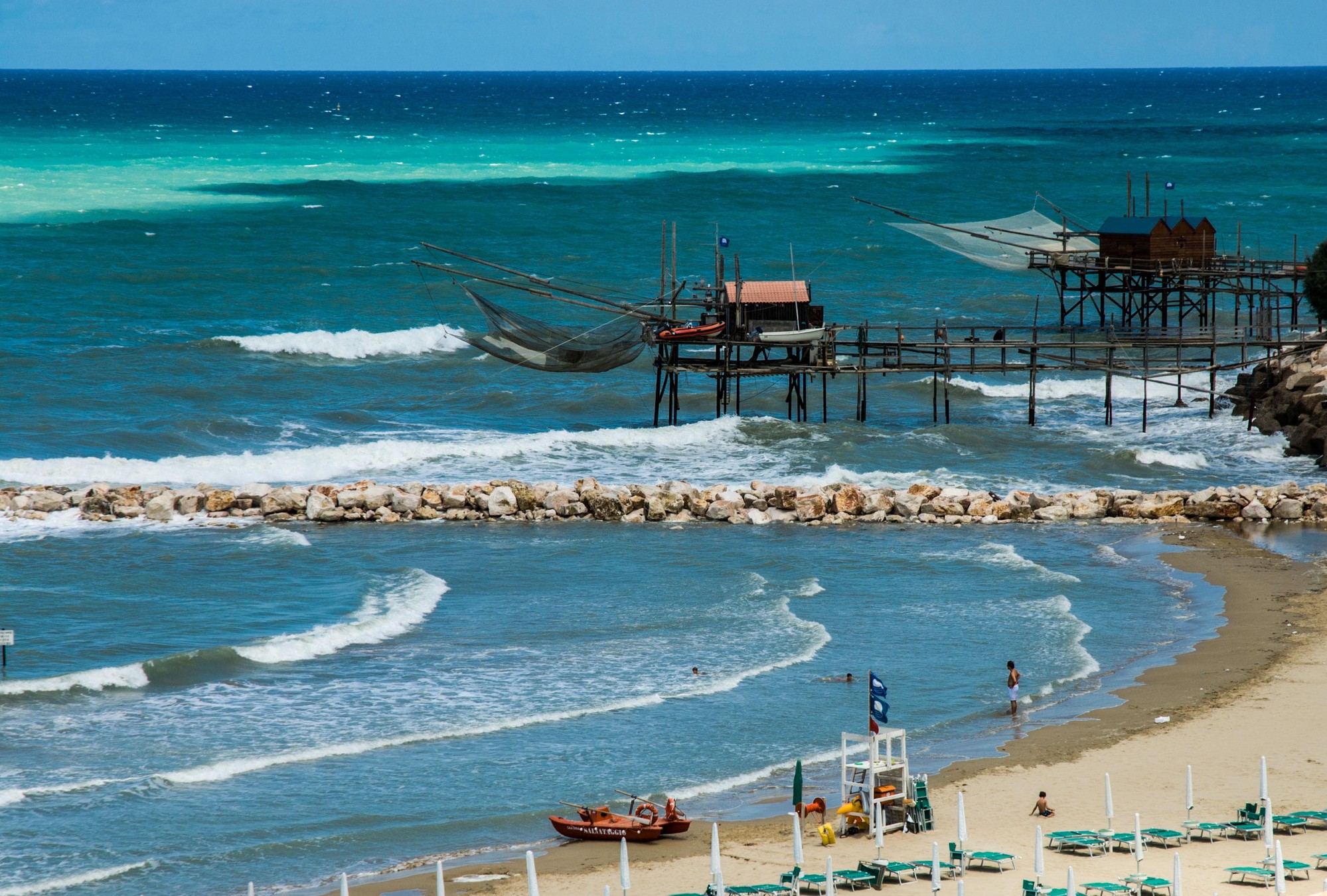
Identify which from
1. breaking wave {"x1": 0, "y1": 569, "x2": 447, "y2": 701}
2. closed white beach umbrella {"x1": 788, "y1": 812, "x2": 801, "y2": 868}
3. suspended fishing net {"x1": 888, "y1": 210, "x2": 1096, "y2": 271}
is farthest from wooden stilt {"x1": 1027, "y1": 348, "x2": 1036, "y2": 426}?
closed white beach umbrella {"x1": 788, "y1": 812, "x2": 801, "y2": 868}

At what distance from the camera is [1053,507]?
3478 centimetres

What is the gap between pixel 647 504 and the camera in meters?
35.0

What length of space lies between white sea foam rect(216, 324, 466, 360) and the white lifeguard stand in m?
38.0

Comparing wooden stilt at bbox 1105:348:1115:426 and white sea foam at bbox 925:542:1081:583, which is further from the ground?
wooden stilt at bbox 1105:348:1115:426

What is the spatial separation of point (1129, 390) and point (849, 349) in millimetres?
10998

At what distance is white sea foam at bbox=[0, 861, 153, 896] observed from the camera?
16906 millimetres

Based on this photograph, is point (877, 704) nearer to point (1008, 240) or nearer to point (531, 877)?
point (531, 877)

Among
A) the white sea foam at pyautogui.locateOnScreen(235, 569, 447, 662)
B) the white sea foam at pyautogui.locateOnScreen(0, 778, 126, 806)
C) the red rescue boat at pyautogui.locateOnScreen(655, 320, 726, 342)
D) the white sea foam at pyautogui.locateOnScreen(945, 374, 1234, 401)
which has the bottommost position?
the white sea foam at pyautogui.locateOnScreen(0, 778, 126, 806)

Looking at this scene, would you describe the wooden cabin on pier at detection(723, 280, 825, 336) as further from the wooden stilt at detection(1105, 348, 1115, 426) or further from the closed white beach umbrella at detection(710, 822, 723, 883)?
the closed white beach umbrella at detection(710, 822, 723, 883)

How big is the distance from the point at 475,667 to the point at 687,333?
1886 cm

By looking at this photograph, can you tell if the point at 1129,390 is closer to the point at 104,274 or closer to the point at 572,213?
the point at 104,274

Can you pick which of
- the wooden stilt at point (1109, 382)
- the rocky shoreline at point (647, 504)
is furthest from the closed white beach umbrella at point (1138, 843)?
the wooden stilt at point (1109, 382)

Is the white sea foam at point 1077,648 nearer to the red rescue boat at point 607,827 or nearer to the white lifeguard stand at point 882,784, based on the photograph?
the white lifeguard stand at point 882,784

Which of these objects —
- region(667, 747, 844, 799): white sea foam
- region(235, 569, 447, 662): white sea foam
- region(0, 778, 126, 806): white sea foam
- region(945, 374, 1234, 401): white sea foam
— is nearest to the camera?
region(0, 778, 126, 806): white sea foam
